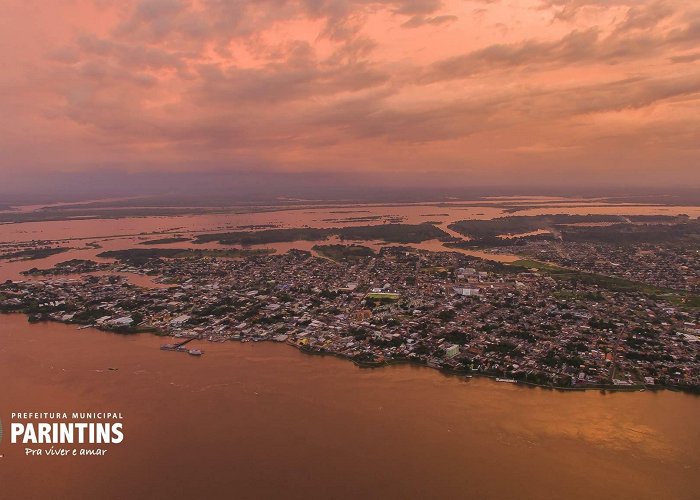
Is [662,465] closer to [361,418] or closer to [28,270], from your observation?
[361,418]

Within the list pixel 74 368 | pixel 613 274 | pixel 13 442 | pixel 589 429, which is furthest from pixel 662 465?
pixel 613 274

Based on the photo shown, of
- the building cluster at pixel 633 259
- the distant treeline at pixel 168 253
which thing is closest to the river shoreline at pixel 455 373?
the building cluster at pixel 633 259

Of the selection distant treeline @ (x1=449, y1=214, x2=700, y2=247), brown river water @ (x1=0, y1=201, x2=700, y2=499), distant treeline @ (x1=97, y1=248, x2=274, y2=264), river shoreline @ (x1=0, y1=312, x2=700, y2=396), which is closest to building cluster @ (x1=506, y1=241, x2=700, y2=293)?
distant treeline @ (x1=449, y1=214, x2=700, y2=247)

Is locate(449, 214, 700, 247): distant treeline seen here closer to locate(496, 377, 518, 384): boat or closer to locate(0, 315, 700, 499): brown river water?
locate(496, 377, 518, 384): boat

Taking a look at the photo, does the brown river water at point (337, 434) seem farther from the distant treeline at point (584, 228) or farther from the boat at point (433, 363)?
the distant treeline at point (584, 228)

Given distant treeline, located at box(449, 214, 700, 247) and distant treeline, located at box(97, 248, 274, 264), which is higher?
distant treeline, located at box(449, 214, 700, 247)

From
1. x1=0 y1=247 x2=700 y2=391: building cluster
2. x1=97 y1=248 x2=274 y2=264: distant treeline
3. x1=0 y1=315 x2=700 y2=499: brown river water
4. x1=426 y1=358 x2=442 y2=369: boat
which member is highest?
x1=97 y1=248 x2=274 y2=264: distant treeline

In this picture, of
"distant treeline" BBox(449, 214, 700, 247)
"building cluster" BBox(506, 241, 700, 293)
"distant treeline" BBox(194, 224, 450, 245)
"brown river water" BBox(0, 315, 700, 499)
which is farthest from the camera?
"distant treeline" BBox(194, 224, 450, 245)

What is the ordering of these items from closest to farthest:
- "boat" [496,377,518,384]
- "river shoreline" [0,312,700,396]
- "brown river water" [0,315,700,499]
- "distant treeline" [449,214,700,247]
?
"brown river water" [0,315,700,499] → "river shoreline" [0,312,700,396] → "boat" [496,377,518,384] → "distant treeline" [449,214,700,247]
